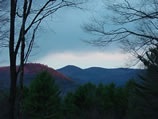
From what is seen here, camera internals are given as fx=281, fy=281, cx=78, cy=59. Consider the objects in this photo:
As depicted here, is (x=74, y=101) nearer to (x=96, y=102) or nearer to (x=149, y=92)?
(x=96, y=102)

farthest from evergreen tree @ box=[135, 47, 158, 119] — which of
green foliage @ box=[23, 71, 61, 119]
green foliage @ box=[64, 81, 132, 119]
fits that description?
green foliage @ box=[64, 81, 132, 119]

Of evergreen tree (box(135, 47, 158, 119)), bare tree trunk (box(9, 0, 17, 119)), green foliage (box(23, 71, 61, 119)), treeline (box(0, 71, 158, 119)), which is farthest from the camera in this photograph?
green foliage (box(23, 71, 61, 119))

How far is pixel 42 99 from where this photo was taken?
89.0 feet

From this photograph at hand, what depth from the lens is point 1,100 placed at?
2586cm

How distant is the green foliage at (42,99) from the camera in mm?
26572

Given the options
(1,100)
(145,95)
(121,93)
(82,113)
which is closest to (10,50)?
(145,95)

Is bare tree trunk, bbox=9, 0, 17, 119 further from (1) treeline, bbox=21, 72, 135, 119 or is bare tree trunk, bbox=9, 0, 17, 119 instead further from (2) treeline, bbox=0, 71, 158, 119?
(1) treeline, bbox=21, 72, 135, 119

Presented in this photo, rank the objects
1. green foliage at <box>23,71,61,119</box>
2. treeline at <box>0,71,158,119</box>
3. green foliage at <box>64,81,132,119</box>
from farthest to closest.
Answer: green foliage at <box>64,81,132,119</box>, green foliage at <box>23,71,61,119</box>, treeline at <box>0,71,158,119</box>

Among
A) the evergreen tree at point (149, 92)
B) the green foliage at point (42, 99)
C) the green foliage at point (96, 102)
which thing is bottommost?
the green foliage at point (96, 102)

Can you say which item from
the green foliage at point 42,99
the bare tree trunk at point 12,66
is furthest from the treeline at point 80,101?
the bare tree trunk at point 12,66

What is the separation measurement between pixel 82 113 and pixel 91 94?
10.0ft

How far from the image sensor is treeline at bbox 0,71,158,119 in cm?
2061

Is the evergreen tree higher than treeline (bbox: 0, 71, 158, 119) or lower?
higher

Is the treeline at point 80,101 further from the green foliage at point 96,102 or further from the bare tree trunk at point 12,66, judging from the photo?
the bare tree trunk at point 12,66
